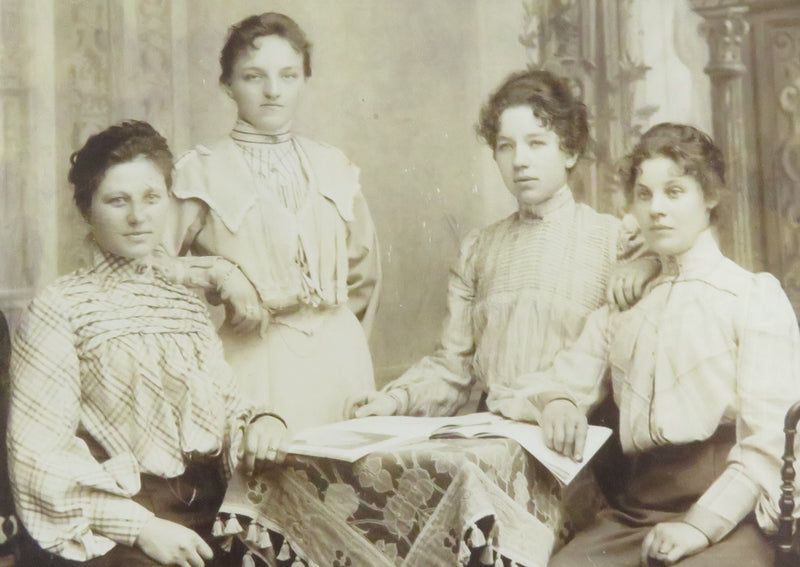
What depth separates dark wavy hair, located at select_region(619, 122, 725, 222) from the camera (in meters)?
2.37

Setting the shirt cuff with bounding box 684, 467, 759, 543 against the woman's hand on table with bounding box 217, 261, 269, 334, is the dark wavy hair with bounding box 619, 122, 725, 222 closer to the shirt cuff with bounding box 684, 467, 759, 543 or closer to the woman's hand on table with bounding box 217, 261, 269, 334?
the shirt cuff with bounding box 684, 467, 759, 543

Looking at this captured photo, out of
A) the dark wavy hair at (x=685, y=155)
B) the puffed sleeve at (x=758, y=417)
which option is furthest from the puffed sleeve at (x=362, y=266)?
the puffed sleeve at (x=758, y=417)

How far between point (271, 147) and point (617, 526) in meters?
1.05

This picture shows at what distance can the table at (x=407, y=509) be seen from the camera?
2.09m

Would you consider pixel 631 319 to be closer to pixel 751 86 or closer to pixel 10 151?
pixel 751 86

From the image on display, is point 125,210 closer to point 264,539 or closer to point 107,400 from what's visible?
point 107,400

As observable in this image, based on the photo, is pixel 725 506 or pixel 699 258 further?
pixel 699 258

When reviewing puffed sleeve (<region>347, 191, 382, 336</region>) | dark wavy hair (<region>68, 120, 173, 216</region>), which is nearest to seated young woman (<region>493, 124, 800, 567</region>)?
puffed sleeve (<region>347, 191, 382, 336</region>)

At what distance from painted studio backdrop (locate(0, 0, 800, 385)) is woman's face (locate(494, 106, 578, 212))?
0.19 ft

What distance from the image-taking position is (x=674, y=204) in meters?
2.35

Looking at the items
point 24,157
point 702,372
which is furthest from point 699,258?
point 24,157

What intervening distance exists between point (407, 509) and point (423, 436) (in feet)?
0.53

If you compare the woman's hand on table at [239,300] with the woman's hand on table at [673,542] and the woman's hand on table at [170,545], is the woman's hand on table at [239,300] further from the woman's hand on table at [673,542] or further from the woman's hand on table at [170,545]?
the woman's hand on table at [673,542]

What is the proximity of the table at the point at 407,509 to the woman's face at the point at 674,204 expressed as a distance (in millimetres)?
532
